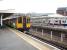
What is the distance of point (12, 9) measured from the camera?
4019cm

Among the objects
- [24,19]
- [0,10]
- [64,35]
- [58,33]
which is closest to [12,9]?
[0,10]

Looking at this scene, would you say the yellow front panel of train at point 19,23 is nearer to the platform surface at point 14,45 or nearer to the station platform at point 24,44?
the station platform at point 24,44

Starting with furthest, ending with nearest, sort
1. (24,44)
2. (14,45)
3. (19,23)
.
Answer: (19,23), (24,44), (14,45)

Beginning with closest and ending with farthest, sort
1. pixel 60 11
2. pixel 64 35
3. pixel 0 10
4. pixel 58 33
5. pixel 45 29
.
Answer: pixel 64 35, pixel 58 33, pixel 45 29, pixel 0 10, pixel 60 11

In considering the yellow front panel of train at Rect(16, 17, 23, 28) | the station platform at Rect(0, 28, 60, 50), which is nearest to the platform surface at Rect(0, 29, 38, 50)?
the station platform at Rect(0, 28, 60, 50)

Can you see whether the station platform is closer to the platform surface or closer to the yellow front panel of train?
the platform surface

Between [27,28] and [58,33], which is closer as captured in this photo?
[58,33]

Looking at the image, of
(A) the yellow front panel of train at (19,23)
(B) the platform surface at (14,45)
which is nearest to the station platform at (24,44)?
(B) the platform surface at (14,45)

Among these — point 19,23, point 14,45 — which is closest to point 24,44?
point 14,45

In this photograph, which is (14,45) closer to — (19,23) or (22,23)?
(19,23)

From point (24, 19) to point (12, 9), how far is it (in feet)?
41.6

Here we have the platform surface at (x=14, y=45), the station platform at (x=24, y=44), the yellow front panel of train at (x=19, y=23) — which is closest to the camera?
the station platform at (x=24, y=44)

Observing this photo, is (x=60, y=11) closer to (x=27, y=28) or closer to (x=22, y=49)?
(x=27, y=28)

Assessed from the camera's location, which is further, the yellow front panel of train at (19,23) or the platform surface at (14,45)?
the yellow front panel of train at (19,23)
